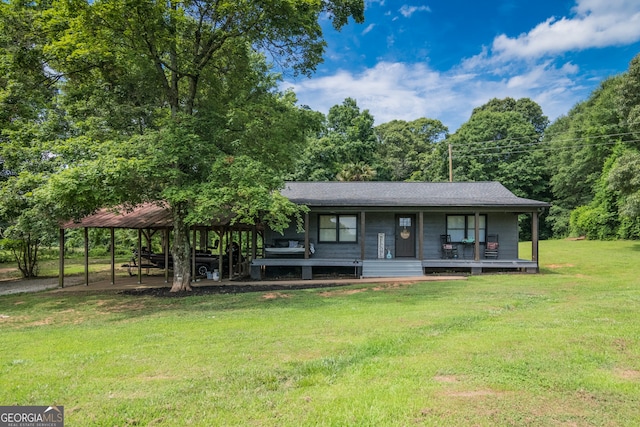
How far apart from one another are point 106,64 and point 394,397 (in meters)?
13.2

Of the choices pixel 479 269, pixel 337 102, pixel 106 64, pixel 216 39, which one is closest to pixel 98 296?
pixel 106 64

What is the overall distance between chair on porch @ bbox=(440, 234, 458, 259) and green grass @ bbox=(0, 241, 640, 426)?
21.5 feet

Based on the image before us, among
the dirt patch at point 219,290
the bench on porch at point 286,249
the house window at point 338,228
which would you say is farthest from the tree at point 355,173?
the dirt patch at point 219,290

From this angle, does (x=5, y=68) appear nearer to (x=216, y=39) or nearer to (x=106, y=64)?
(x=106, y=64)

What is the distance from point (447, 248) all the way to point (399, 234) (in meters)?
1.99

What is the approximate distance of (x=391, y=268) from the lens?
14680mm

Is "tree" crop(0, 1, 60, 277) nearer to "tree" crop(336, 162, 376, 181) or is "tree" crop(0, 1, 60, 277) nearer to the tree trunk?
the tree trunk

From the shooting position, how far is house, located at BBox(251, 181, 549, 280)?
14.8 meters

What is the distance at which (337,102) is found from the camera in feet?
128

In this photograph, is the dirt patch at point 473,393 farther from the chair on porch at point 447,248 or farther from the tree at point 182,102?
the chair on porch at point 447,248

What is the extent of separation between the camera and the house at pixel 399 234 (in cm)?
1478

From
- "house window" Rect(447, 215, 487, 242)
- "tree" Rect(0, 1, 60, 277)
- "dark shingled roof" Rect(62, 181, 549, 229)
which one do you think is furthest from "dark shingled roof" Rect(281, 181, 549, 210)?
"tree" Rect(0, 1, 60, 277)

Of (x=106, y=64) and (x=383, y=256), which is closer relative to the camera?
(x=106, y=64)

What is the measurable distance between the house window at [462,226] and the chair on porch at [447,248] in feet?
1.00
